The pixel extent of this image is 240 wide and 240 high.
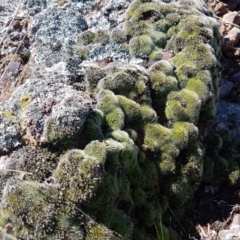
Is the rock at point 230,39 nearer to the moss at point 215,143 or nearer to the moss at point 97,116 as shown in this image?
the moss at point 215,143

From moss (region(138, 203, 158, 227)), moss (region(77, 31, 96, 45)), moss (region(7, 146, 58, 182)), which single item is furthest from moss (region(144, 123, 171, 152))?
moss (region(77, 31, 96, 45))

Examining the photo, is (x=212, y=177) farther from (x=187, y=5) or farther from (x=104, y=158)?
(x=187, y=5)

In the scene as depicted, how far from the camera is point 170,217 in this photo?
410cm

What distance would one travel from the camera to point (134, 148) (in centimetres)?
367

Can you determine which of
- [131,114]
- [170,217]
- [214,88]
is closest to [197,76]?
[214,88]

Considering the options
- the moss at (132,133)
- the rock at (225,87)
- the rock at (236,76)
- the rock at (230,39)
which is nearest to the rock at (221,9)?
the rock at (230,39)

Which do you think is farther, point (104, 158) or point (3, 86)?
point (3, 86)

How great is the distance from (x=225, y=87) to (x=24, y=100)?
2.85m

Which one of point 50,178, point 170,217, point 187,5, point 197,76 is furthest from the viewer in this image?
point 187,5

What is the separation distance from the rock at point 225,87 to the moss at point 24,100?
2736 mm

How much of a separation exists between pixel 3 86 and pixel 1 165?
3.77 feet

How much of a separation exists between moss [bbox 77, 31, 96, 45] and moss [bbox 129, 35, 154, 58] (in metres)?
0.42

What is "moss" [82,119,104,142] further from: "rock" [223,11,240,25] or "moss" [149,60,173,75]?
"rock" [223,11,240,25]

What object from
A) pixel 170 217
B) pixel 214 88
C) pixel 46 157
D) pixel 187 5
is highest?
pixel 187 5
